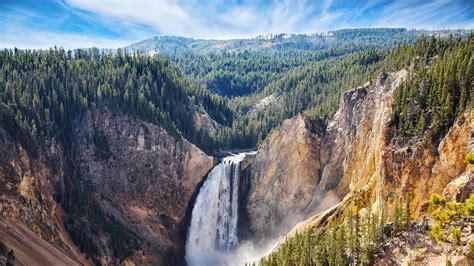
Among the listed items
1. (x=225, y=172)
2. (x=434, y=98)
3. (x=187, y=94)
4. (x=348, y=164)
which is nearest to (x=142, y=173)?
(x=225, y=172)

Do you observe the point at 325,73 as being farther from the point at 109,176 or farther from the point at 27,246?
the point at 27,246

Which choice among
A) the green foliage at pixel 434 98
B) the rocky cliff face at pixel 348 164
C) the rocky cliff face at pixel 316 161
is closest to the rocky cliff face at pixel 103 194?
the rocky cliff face at pixel 316 161

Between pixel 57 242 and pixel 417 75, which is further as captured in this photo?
pixel 57 242

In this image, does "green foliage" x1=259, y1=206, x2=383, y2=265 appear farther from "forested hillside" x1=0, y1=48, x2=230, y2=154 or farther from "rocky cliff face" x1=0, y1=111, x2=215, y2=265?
"forested hillside" x1=0, y1=48, x2=230, y2=154

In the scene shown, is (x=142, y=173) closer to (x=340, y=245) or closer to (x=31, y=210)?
(x=31, y=210)

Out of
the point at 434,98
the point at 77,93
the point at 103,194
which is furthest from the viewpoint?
the point at 77,93

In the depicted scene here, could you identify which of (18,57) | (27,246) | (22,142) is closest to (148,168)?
(22,142)
